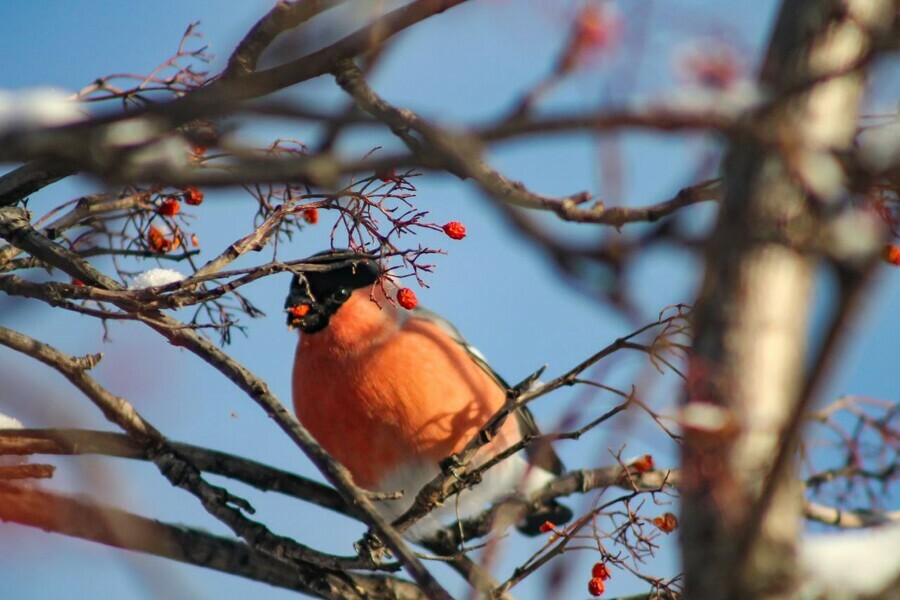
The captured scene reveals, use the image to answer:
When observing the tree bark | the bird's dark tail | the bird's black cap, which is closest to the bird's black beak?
the bird's black cap

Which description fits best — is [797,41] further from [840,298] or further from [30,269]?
[30,269]

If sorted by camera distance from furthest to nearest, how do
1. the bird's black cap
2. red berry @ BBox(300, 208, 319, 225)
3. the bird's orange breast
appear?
the bird's black cap, the bird's orange breast, red berry @ BBox(300, 208, 319, 225)

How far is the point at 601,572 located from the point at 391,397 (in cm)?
106

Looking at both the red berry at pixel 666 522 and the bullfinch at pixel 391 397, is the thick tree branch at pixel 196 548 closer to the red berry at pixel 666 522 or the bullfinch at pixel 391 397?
the bullfinch at pixel 391 397

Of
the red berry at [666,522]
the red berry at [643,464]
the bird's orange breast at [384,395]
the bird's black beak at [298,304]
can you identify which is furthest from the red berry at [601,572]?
the bird's black beak at [298,304]

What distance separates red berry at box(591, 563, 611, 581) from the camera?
2.37m

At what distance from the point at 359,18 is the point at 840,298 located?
3.31ft

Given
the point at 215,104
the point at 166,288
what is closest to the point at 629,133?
the point at 215,104

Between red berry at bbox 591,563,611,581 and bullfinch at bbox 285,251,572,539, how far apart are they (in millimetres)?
669

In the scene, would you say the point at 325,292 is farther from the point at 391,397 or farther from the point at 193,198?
the point at 193,198

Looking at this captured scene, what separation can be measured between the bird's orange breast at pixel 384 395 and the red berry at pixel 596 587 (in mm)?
899

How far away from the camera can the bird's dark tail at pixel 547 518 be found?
3531 mm

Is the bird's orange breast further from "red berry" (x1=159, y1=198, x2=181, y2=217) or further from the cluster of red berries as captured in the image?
"red berry" (x1=159, y1=198, x2=181, y2=217)

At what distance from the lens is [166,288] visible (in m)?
1.83
